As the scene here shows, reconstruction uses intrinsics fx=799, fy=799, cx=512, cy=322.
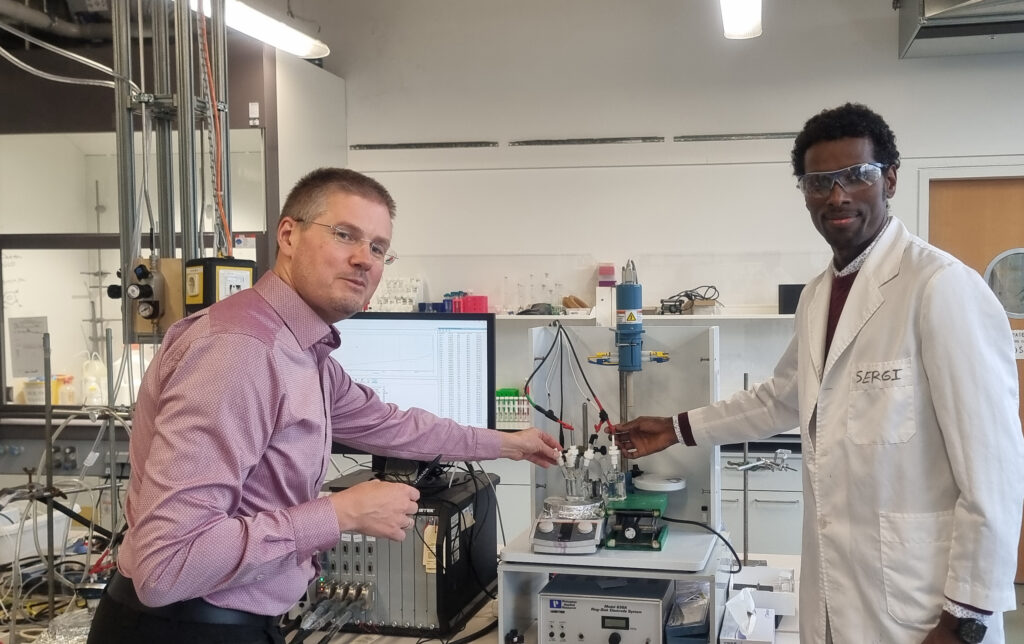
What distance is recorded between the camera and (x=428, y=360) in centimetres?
205

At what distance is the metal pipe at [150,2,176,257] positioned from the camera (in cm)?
190

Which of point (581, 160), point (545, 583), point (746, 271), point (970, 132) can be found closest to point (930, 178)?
point (970, 132)

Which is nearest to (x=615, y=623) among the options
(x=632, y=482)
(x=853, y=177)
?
(x=632, y=482)

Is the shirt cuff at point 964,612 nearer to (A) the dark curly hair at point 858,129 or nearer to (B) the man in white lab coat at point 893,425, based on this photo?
(B) the man in white lab coat at point 893,425

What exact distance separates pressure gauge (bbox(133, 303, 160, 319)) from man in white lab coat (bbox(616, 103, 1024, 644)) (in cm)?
140

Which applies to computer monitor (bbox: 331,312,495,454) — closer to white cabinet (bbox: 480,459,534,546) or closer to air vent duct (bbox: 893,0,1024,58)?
white cabinet (bbox: 480,459,534,546)

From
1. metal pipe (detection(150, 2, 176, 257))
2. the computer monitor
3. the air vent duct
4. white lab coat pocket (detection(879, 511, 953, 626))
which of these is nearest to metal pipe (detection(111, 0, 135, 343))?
metal pipe (detection(150, 2, 176, 257))

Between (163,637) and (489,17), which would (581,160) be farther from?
(163,637)

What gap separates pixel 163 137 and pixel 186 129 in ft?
0.39

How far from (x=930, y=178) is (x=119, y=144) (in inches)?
146

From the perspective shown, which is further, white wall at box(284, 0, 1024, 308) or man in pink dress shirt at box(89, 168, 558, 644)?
white wall at box(284, 0, 1024, 308)

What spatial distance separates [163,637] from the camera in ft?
3.88

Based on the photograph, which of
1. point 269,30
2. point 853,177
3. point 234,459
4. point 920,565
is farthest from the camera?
point 269,30

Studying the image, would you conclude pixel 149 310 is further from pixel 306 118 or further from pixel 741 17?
pixel 741 17
